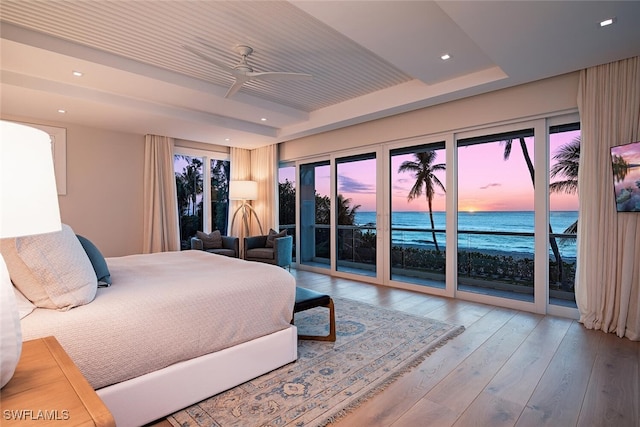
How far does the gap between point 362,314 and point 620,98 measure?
3241 mm

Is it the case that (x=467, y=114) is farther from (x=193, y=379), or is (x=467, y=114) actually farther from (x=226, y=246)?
(x=226, y=246)

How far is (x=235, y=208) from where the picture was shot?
7047mm

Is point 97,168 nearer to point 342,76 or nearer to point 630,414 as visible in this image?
point 342,76

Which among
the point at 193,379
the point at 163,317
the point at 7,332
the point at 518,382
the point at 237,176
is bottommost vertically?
the point at 518,382

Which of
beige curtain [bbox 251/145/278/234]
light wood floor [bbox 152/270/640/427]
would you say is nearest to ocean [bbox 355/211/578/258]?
light wood floor [bbox 152/270/640/427]

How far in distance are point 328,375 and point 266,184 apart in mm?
5043

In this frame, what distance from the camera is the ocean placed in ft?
12.2

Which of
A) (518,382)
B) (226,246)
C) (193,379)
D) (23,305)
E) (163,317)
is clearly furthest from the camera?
(226,246)

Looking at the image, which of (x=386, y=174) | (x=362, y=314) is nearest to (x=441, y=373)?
(x=362, y=314)

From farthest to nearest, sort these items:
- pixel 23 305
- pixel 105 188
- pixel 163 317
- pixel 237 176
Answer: pixel 237 176
pixel 105 188
pixel 163 317
pixel 23 305

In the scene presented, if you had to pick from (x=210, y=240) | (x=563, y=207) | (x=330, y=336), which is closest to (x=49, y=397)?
(x=330, y=336)

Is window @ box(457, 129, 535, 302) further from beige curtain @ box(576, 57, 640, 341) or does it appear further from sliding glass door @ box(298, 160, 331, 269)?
sliding glass door @ box(298, 160, 331, 269)

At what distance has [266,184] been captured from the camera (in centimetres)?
691

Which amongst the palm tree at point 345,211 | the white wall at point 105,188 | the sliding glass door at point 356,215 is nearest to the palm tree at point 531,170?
the sliding glass door at point 356,215
